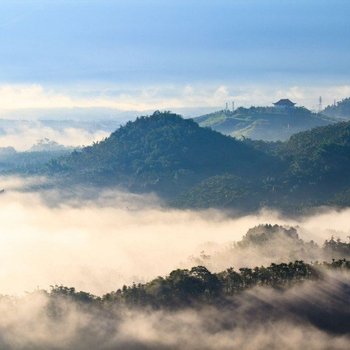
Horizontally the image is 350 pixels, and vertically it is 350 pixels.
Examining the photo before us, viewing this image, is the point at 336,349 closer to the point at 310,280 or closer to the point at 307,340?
the point at 307,340

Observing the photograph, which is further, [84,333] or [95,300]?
[95,300]

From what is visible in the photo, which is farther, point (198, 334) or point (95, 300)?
point (95, 300)

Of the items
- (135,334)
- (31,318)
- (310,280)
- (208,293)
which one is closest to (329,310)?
(310,280)

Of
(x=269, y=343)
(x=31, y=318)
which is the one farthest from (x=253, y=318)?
(x=31, y=318)

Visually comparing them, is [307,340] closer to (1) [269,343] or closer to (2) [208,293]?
(1) [269,343]

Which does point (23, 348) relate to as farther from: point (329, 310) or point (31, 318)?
point (329, 310)

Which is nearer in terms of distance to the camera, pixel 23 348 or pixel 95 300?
pixel 23 348

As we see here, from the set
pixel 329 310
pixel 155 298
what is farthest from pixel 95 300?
pixel 329 310
